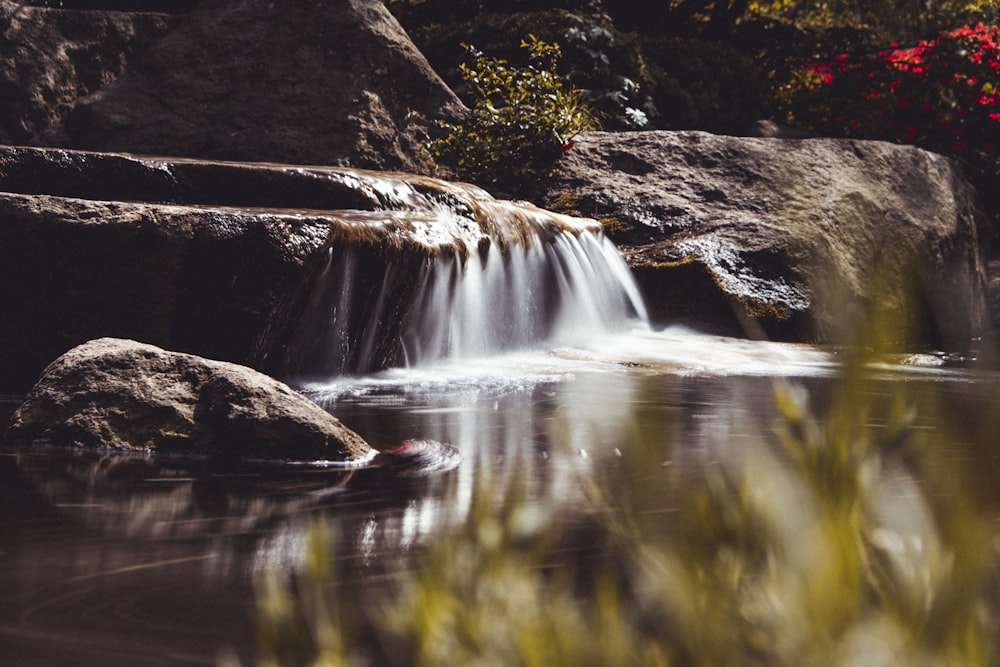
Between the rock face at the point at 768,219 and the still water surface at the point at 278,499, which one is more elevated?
the rock face at the point at 768,219

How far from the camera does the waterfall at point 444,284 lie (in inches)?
250

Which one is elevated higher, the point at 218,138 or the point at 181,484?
the point at 218,138

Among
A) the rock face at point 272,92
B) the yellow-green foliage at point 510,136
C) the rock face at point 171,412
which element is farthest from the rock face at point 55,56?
the rock face at point 171,412

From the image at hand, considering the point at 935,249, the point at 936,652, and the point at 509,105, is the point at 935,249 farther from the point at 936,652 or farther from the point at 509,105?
the point at 936,652

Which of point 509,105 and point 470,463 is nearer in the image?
point 470,463

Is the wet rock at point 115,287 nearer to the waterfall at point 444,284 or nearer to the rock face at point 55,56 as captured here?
the waterfall at point 444,284

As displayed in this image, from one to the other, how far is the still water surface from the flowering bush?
10133 millimetres

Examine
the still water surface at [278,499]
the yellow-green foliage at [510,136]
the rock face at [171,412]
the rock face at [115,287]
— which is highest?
the yellow-green foliage at [510,136]

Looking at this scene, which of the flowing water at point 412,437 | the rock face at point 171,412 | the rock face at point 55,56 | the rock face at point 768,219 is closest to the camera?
the flowing water at point 412,437

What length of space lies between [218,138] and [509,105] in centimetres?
313

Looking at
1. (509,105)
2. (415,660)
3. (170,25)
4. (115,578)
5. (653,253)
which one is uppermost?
(170,25)

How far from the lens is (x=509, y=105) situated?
11.4 m

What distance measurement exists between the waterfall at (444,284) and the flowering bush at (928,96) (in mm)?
7505

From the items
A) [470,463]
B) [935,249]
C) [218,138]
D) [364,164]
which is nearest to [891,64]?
[935,249]
